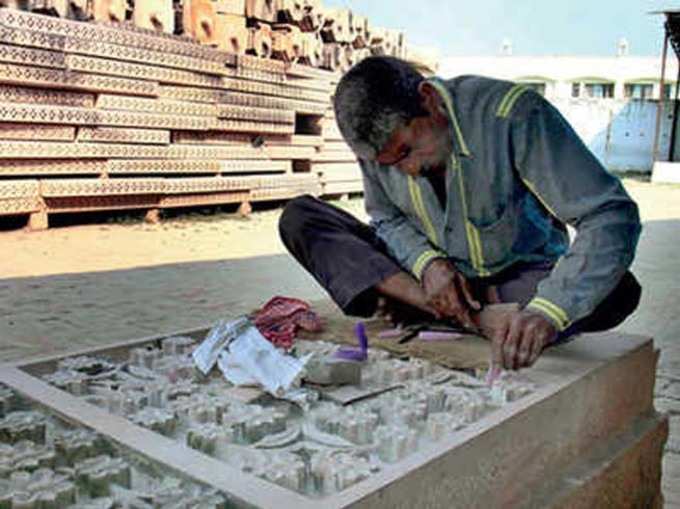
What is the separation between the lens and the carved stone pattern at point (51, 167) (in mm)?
6789

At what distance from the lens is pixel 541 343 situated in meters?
1.85

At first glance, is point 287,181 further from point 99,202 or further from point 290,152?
point 99,202

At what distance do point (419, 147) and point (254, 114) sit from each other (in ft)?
24.4

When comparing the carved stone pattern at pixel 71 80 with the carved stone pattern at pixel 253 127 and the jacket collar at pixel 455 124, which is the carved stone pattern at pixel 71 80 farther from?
the jacket collar at pixel 455 124

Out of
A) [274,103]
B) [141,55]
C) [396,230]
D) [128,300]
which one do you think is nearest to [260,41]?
[274,103]

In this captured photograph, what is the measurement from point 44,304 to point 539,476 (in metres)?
3.38

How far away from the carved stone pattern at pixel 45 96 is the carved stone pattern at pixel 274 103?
1.81 meters

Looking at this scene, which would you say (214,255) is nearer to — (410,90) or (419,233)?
(419,233)

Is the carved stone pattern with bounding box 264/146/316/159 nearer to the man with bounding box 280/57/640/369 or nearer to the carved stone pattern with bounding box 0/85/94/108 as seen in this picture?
the carved stone pattern with bounding box 0/85/94/108

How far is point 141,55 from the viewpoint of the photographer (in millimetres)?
7738

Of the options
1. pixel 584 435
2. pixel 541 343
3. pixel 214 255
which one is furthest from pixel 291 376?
pixel 214 255

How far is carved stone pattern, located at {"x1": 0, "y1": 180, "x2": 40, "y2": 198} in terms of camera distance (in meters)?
6.72

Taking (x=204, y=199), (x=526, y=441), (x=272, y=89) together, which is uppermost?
(x=272, y=89)

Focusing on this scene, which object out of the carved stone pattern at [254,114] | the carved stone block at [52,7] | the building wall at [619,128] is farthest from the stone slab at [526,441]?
the building wall at [619,128]
